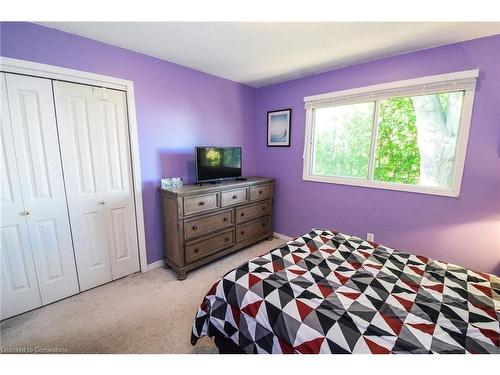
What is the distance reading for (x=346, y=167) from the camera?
271cm

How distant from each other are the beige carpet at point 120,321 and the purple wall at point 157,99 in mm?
515

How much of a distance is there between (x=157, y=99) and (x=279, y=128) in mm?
1697

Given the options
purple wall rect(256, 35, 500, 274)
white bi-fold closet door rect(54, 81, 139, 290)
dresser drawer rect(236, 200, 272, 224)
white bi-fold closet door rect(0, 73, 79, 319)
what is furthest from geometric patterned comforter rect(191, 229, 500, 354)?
white bi-fold closet door rect(0, 73, 79, 319)

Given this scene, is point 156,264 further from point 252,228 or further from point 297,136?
point 297,136

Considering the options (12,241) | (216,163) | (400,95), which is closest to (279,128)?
(216,163)

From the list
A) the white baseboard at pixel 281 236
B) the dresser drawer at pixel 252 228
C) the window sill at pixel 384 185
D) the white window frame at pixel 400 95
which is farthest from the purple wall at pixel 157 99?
the white baseboard at pixel 281 236

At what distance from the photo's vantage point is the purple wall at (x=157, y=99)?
5.45ft

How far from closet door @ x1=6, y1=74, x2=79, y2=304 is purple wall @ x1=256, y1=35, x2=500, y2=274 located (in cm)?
258

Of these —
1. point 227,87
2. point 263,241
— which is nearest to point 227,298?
point 263,241

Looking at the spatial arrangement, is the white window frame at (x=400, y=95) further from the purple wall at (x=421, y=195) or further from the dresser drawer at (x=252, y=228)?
the dresser drawer at (x=252, y=228)

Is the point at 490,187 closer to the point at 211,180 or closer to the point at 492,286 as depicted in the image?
the point at 492,286

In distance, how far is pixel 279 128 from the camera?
3166 mm
